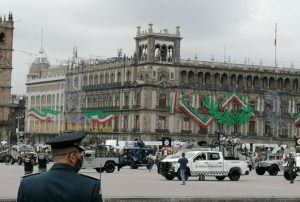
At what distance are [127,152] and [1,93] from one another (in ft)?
177

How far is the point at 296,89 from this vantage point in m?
116

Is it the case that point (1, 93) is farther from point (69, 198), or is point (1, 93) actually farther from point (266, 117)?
point (69, 198)

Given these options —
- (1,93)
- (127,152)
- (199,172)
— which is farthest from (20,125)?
(199,172)

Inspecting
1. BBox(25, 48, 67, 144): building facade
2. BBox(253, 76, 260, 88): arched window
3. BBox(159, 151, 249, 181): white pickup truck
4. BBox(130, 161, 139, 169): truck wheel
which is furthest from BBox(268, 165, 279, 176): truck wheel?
BBox(25, 48, 67, 144): building facade

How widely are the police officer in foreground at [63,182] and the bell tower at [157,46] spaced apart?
320 ft

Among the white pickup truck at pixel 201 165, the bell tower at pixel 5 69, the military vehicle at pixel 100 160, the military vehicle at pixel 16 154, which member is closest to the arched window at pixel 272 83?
the bell tower at pixel 5 69

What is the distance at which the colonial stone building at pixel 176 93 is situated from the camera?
105 metres

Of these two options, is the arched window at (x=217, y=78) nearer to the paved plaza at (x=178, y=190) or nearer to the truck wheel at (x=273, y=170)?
the truck wheel at (x=273, y=170)

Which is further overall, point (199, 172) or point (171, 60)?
point (171, 60)

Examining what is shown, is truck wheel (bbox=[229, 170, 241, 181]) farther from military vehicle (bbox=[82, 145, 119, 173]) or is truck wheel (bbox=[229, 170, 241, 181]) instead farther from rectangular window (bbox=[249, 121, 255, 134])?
rectangular window (bbox=[249, 121, 255, 134])

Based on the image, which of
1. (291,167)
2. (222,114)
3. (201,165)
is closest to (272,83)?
(222,114)

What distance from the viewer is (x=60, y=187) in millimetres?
5551

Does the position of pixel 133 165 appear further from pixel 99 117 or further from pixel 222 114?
pixel 99 117

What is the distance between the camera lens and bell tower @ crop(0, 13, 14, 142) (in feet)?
357
